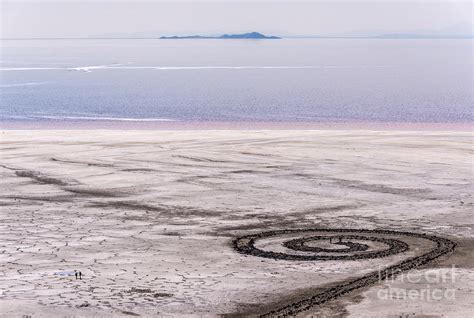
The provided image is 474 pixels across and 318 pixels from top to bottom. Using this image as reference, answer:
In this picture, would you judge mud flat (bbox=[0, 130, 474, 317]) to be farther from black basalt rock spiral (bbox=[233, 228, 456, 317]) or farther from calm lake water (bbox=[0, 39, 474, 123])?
calm lake water (bbox=[0, 39, 474, 123])

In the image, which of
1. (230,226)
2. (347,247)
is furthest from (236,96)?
(347,247)

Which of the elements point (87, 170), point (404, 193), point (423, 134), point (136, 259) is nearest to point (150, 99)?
point (423, 134)

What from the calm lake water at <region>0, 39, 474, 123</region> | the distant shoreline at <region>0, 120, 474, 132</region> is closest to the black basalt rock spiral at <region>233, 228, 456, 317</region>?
the distant shoreline at <region>0, 120, 474, 132</region>

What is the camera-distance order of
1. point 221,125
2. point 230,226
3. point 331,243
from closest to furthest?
Answer: point 331,243
point 230,226
point 221,125

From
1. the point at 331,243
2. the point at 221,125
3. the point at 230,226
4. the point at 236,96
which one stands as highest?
the point at 331,243

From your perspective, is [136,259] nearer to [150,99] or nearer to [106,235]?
[106,235]

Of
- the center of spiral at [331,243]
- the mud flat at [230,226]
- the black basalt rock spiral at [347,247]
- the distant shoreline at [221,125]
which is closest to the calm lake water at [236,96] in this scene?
the distant shoreline at [221,125]

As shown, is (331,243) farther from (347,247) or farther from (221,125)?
(221,125)
